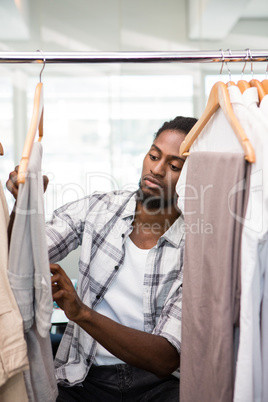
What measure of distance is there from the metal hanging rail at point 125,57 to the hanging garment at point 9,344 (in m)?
0.47

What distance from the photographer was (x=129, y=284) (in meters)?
1.29

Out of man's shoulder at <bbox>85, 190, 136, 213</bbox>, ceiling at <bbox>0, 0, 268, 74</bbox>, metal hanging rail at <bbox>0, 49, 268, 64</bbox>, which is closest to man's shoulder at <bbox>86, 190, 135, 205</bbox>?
man's shoulder at <bbox>85, 190, 136, 213</bbox>

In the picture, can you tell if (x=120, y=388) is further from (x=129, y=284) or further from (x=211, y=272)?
(x=211, y=272)

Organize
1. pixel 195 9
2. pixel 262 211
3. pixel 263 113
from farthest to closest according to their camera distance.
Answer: pixel 195 9
pixel 263 113
pixel 262 211

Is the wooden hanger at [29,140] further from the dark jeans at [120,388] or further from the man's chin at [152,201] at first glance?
the dark jeans at [120,388]

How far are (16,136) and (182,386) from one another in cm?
218

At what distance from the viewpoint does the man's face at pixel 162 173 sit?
1.41m

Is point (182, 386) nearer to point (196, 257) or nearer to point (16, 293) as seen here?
point (196, 257)

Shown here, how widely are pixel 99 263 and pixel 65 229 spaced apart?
165 mm

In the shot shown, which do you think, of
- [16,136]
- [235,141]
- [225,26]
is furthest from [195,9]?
[235,141]

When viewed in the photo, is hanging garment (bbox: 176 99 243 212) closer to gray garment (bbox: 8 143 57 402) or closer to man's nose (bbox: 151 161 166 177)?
man's nose (bbox: 151 161 166 177)

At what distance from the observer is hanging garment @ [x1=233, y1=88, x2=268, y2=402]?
74cm

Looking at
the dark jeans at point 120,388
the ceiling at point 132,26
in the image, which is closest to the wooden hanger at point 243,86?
the dark jeans at point 120,388

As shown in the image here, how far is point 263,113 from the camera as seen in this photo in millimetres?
866
